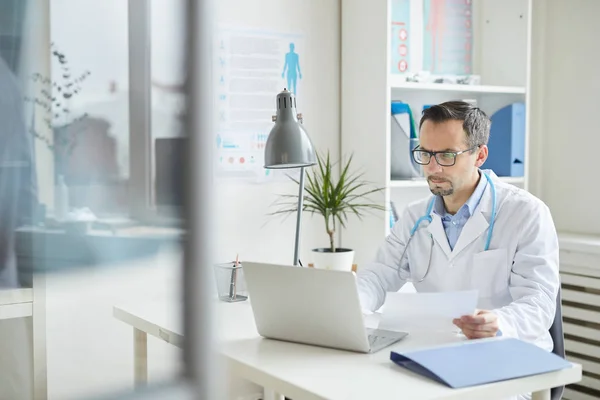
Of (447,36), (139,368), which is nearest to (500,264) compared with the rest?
(447,36)

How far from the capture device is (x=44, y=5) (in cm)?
59

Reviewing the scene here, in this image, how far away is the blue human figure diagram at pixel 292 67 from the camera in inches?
121

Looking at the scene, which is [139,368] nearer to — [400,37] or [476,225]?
[476,225]

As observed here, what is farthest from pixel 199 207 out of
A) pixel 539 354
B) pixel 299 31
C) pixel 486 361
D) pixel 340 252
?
pixel 299 31

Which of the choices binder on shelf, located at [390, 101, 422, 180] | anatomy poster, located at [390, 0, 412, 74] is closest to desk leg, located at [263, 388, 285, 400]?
binder on shelf, located at [390, 101, 422, 180]

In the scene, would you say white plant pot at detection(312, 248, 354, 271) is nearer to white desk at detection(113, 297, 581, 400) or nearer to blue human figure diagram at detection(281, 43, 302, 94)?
blue human figure diagram at detection(281, 43, 302, 94)

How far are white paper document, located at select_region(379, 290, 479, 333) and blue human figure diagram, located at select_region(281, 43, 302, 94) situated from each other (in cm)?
142

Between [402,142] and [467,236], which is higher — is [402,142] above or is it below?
above

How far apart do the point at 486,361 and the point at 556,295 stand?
0.54 meters

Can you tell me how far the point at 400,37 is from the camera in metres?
3.18

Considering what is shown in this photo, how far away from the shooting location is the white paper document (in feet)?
5.80

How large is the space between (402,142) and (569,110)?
90 centimetres

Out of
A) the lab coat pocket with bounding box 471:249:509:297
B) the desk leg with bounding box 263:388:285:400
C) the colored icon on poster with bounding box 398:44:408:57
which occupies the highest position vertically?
the colored icon on poster with bounding box 398:44:408:57

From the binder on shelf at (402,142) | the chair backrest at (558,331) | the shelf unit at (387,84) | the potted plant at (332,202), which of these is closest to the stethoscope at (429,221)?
the chair backrest at (558,331)
